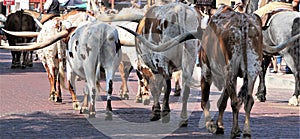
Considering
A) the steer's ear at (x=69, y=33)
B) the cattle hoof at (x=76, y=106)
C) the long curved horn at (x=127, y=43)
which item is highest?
the steer's ear at (x=69, y=33)

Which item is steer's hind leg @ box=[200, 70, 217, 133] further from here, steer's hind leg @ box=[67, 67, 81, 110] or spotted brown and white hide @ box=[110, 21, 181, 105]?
steer's hind leg @ box=[67, 67, 81, 110]

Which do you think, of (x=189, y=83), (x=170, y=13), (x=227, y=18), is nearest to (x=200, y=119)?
(x=189, y=83)

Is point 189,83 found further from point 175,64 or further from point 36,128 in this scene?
point 36,128

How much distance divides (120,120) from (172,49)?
1656mm

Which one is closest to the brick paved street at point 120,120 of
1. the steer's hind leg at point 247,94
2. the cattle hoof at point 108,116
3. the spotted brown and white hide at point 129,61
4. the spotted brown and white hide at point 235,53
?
the cattle hoof at point 108,116

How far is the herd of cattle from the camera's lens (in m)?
9.73

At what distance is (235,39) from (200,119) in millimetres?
2825

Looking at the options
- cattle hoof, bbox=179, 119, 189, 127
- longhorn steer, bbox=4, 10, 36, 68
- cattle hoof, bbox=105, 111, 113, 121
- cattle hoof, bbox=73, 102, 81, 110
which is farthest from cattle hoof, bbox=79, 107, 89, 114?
longhorn steer, bbox=4, 10, 36, 68

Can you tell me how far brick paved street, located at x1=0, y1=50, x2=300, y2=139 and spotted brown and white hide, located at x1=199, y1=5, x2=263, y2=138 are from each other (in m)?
0.91

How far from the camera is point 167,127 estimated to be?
37.3 ft

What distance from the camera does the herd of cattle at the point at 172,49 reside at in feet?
31.9

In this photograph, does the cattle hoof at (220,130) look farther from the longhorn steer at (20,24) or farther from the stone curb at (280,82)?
the longhorn steer at (20,24)

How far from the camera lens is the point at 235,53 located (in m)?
9.61

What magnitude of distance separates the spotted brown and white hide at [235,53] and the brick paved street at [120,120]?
0.91 meters
